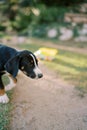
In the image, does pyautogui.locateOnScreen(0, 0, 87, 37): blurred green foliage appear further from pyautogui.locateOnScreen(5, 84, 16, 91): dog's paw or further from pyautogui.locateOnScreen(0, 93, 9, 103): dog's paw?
pyautogui.locateOnScreen(0, 93, 9, 103): dog's paw

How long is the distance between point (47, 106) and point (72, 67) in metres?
2.00

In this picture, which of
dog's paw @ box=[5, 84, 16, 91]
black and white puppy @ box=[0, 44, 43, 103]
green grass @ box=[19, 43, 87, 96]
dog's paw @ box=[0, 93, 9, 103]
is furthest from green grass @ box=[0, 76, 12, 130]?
green grass @ box=[19, 43, 87, 96]

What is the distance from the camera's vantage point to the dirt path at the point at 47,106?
3.23m

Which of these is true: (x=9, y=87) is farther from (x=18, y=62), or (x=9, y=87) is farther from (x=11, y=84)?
(x=18, y=62)

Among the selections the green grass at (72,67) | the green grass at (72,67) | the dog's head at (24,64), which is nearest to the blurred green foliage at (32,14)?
the green grass at (72,67)

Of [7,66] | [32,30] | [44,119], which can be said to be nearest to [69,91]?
[44,119]

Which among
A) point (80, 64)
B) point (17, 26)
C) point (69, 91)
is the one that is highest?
point (69, 91)

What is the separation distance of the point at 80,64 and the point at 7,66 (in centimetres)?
280

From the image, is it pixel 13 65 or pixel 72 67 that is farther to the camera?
pixel 72 67

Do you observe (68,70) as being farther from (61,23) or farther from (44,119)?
(61,23)

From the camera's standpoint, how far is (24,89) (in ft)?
13.8

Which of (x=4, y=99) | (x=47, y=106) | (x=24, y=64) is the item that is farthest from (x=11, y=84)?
(x=24, y=64)

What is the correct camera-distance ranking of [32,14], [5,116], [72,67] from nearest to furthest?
[5,116] < [72,67] < [32,14]

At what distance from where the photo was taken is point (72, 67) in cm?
556
